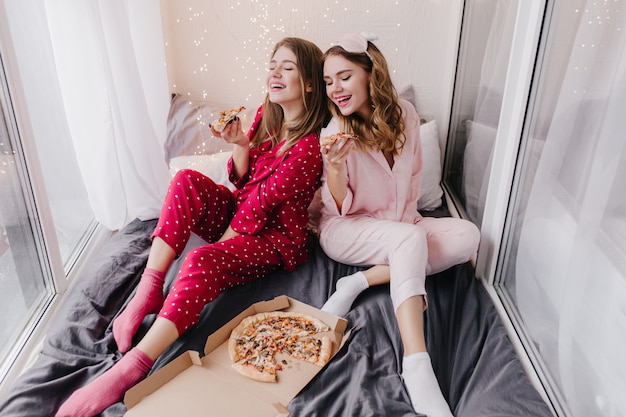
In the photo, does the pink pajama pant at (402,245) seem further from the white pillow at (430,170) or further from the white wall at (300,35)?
the white wall at (300,35)

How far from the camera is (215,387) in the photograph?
1.16m

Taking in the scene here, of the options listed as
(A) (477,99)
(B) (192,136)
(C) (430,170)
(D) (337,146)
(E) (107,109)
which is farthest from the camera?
(B) (192,136)

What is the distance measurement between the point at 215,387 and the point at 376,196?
29.4 inches

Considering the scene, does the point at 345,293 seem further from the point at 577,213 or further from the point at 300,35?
the point at 300,35

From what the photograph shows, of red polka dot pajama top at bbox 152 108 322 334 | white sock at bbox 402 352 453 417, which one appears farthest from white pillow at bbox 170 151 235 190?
white sock at bbox 402 352 453 417

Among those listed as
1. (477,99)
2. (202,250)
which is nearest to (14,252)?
(202,250)

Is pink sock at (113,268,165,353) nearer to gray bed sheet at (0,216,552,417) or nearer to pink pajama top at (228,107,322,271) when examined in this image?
gray bed sheet at (0,216,552,417)

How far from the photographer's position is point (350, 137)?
1.40 m

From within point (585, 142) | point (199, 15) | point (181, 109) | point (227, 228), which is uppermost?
point (199, 15)

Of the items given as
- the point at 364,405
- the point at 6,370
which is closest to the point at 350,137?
the point at 364,405

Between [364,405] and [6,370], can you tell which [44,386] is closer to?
[6,370]

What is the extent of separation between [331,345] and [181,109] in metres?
1.31

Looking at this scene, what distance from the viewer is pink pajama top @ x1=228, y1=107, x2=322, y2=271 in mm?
1552

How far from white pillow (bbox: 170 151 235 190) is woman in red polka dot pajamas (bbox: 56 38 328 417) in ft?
0.59
